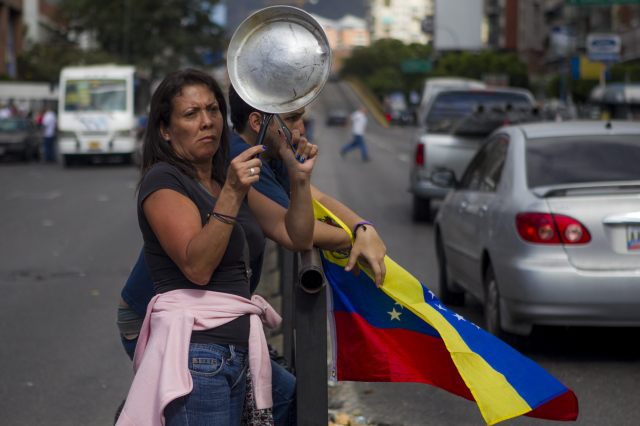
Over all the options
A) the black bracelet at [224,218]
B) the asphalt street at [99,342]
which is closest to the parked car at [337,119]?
the asphalt street at [99,342]

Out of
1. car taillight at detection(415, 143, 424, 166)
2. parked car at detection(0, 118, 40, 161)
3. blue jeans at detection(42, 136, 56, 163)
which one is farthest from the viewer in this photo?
blue jeans at detection(42, 136, 56, 163)

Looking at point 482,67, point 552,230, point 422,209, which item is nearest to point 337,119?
point 482,67

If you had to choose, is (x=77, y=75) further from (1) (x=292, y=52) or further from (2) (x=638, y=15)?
(2) (x=638, y=15)

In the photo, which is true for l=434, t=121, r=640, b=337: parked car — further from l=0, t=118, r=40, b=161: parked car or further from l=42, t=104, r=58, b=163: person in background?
l=0, t=118, r=40, b=161: parked car

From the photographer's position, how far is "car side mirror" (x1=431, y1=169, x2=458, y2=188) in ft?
30.7

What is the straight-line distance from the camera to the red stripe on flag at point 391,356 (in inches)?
155

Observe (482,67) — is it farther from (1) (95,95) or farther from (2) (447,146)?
(2) (447,146)

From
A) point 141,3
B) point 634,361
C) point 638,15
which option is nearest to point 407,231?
point 634,361

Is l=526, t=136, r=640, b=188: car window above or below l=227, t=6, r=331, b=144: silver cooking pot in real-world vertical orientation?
below

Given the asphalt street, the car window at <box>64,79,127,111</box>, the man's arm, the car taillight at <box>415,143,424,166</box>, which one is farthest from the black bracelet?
the car window at <box>64,79,127,111</box>

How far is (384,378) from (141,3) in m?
81.6

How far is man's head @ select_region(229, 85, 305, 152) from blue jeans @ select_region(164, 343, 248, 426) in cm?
63

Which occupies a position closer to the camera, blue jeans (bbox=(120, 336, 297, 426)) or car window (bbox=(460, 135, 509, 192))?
blue jeans (bbox=(120, 336, 297, 426))

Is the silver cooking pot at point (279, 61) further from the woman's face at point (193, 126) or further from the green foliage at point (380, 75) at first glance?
the green foliage at point (380, 75)
